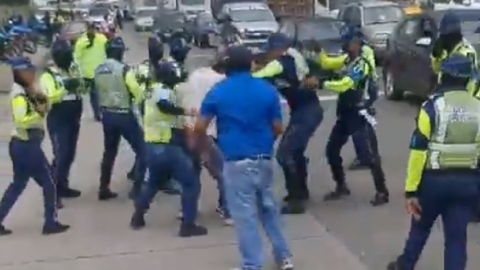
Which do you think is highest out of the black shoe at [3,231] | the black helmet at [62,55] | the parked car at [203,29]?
the black helmet at [62,55]

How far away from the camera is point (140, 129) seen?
10.7 m

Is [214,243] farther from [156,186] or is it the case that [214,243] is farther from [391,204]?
[391,204]

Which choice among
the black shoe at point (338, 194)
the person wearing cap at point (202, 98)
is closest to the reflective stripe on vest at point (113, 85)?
the person wearing cap at point (202, 98)

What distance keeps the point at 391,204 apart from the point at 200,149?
2.27m

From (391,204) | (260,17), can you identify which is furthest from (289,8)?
(391,204)

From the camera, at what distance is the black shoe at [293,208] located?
1001cm

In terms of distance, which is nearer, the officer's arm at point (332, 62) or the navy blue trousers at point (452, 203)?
the navy blue trousers at point (452, 203)

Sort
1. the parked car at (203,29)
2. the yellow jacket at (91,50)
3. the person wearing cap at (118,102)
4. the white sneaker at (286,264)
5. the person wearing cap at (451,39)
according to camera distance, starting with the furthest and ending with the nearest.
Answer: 1. the parked car at (203,29)
2. the yellow jacket at (91,50)
3. the person wearing cap at (118,102)
4. the person wearing cap at (451,39)
5. the white sneaker at (286,264)

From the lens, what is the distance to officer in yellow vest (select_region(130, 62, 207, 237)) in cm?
907

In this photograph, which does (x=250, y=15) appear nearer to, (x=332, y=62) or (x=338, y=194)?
(x=338, y=194)

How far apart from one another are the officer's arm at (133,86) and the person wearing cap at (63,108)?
633 millimetres

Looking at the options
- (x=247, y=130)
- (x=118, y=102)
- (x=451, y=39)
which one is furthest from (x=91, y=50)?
(x=247, y=130)

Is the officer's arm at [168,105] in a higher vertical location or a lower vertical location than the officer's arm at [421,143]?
lower

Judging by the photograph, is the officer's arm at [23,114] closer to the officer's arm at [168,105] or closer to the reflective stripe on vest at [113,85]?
the officer's arm at [168,105]
